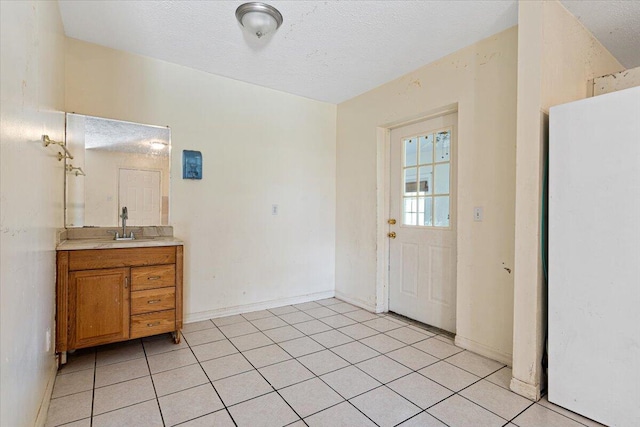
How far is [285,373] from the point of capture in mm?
2125

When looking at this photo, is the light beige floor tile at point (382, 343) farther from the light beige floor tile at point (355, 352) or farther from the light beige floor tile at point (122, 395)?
the light beige floor tile at point (122, 395)

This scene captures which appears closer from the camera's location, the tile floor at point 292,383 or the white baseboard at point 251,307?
the tile floor at point 292,383

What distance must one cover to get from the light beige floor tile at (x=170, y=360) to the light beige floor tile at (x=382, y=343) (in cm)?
137

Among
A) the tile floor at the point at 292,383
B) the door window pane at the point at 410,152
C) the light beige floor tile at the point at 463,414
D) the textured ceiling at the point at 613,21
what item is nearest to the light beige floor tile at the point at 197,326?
the tile floor at the point at 292,383

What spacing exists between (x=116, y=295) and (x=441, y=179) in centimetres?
285

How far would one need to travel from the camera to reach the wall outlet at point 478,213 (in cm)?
245

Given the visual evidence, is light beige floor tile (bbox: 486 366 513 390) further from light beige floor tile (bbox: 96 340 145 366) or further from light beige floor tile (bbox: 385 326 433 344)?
light beige floor tile (bbox: 96 340 145 366)

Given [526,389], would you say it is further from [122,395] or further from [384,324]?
[122,395]

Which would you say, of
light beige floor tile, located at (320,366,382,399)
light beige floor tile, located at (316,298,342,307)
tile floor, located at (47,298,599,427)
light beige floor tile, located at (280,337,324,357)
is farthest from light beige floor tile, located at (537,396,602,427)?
light beige floor tile, located at (316,298,342,307)

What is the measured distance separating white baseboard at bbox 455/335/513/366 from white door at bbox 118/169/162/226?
2835mm

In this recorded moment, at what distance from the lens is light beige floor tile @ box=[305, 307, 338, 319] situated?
3305 mm

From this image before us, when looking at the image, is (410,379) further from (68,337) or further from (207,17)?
(207,17)

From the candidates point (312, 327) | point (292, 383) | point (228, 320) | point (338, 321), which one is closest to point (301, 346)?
point (312, 327)

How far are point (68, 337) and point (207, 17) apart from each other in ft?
7.88
